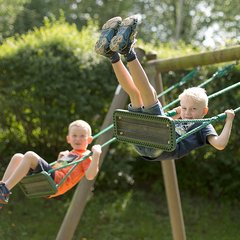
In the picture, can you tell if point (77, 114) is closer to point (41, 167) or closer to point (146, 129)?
point (41, 167)

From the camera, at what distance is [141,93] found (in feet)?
13.1

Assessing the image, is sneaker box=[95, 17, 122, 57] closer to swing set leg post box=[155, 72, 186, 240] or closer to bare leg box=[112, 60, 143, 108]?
bare leg box=[112, 60, 143, 108]

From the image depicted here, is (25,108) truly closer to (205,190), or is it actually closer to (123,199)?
(123,199)

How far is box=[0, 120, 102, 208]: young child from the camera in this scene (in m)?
4.77

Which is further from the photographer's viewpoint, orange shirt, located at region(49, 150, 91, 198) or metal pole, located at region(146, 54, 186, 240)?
metal pole, located at region(146, 54, 186, 240)

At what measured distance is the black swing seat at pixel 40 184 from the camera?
15.7 ft

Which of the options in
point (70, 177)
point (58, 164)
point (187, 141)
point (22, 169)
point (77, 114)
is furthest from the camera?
point (77, 114)

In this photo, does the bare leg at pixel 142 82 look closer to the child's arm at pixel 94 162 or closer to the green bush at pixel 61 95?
the child's arm at pixel 94 162

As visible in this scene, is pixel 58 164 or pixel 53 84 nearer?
pixel 58 164

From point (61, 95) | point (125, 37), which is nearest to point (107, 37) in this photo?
point (125, 37)

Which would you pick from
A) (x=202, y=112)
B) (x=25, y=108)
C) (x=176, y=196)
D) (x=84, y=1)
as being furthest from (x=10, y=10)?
(x=202, y=112)

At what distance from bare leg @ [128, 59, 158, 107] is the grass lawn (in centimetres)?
406

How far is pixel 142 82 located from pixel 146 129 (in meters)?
0.32

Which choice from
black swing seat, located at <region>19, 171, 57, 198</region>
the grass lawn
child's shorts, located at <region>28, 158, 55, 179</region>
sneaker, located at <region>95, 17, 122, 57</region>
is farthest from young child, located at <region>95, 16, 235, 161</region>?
the grass lawn
